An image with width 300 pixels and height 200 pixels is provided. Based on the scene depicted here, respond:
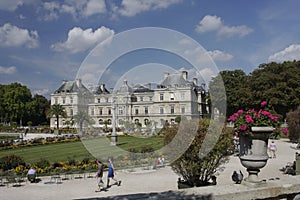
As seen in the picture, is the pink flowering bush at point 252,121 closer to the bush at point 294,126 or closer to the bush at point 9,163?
the bush at point 9,163

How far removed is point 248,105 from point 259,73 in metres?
6.04

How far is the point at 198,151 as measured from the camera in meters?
7.54

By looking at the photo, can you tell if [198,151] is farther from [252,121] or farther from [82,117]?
[82,117]

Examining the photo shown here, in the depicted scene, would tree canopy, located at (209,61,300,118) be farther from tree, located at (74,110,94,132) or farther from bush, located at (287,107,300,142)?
tree, located at (74,110,94,132)

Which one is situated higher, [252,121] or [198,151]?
[252,121]

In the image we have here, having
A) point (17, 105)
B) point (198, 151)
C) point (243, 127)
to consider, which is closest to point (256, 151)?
point (243, 127)

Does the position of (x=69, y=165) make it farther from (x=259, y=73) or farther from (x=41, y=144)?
(x=259, y=73)

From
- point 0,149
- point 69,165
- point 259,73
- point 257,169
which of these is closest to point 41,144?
point 0,149

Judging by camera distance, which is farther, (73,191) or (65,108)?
(65,108)

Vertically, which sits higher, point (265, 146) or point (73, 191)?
point (265, 146)

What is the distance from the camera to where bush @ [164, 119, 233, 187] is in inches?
297

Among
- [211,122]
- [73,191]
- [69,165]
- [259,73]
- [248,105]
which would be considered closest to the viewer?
[211,122]

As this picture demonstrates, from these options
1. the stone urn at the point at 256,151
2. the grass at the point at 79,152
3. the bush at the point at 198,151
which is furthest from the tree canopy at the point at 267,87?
the stone urn at the point at 256,151

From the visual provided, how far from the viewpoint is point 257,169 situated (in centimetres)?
417
